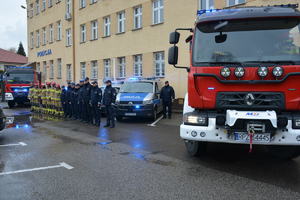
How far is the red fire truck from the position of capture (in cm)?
498

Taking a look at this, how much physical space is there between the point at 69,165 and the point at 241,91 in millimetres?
3547

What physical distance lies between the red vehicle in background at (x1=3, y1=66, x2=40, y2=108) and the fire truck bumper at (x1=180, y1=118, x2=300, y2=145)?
19127 mm

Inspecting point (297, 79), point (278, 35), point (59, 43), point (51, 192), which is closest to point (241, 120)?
point (297, 79)

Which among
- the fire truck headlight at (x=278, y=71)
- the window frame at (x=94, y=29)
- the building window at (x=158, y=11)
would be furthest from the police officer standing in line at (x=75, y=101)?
the window frame at (x=94, y=29)

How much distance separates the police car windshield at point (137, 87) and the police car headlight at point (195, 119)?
8.03 m

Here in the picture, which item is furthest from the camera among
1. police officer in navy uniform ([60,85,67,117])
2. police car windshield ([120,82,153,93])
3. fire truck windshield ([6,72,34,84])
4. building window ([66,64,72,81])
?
building window ([66,64,72,81])

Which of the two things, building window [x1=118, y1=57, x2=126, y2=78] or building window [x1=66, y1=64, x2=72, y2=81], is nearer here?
building window [x1=118, y1=57, x2=126, y2=78]

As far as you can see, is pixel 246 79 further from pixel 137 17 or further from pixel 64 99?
pixel 137 17

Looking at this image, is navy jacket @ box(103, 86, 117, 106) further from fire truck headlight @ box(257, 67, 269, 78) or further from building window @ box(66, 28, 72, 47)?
building window @ box(66, 28, 72, 47)

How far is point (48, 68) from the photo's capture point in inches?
1379

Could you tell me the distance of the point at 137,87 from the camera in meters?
13.8

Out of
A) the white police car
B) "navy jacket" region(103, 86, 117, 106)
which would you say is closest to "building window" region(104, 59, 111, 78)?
the white police car

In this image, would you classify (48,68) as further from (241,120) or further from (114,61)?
(241,120)

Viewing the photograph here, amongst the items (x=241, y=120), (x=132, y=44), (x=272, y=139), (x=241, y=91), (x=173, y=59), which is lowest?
(x=272, y=139)
